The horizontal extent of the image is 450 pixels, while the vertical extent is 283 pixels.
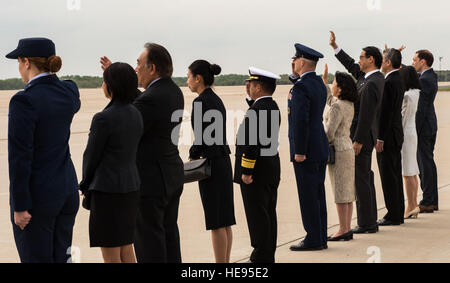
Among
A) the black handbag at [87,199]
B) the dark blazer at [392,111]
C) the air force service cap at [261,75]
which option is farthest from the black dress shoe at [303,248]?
the black handbag at [87,199]

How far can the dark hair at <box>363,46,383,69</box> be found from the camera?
7613mm

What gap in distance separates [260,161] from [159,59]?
1.36 metres

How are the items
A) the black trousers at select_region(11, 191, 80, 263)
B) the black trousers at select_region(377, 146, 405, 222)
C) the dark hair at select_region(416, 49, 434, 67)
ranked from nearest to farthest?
1. the black trousers at select_region(11, 191, 80, 263)
2. the black trousers at select_region(377, 146, 405, 222)
3. the dark hair at select_region(416, 49, 434, 67)

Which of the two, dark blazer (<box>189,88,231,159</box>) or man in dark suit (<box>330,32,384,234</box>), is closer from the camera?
dark blazer (<box>189,88,231,159</box>)

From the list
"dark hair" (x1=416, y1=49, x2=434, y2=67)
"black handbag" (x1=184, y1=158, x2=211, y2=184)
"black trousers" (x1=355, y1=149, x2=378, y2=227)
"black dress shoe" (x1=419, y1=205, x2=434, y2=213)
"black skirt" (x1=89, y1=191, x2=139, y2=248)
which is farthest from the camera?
"dark hair" (x1=416, y1=49, x2=434, y2=67)

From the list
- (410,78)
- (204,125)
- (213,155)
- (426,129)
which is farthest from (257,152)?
(426,129)

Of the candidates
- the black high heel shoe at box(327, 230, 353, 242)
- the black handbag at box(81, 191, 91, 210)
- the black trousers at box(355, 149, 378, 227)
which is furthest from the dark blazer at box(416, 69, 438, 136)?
the black handbag at box(81, 191, 91, 210)

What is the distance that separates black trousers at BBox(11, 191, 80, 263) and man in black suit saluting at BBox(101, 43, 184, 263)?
558 mm

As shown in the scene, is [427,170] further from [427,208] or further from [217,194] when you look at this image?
[217,194]

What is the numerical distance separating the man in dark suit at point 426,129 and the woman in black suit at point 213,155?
3717mm

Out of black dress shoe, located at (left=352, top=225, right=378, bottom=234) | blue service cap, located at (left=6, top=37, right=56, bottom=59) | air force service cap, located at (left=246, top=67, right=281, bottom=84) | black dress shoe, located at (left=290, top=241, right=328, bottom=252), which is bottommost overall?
black dress shoe, located at (left=352, top=225, right=378, bottom=234)

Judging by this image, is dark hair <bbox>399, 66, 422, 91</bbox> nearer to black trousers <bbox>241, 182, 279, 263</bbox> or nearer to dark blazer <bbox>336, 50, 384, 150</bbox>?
dark blazer <bbox>336, 50, 384, 150</bbox>

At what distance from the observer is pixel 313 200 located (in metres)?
6.76
